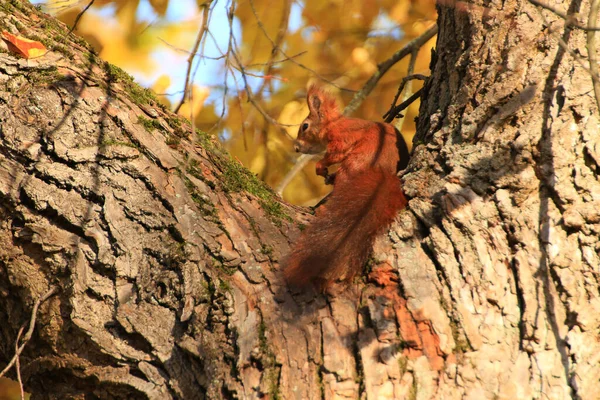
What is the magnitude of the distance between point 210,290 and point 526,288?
864 mm

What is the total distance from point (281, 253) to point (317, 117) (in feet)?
7.27

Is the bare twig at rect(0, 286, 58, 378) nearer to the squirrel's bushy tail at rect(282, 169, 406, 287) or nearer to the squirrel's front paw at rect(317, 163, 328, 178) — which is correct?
the squirrel's bushy tail at rect(282, 169, 406, 287)

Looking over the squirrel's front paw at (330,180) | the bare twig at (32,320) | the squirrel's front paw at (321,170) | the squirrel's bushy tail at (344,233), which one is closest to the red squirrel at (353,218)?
the squirrel's bushy tail at (344,233)

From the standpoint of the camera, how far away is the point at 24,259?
188cm

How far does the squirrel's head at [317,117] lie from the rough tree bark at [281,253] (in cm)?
177

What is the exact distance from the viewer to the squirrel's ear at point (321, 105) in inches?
156

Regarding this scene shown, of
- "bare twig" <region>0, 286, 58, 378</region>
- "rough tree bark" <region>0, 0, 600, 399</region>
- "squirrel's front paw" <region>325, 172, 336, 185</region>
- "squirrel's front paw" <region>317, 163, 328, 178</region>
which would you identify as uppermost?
"squirrel's front paw" <region>317, 163, 328, 178</region>

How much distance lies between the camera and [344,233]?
1.95m

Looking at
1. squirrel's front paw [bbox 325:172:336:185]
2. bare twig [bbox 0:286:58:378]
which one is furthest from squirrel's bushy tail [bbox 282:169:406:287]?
squirrel's front paw [bbox 325:172:336:185]

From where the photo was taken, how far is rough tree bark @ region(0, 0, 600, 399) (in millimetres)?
1593

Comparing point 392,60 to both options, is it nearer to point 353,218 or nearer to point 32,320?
point 353,218

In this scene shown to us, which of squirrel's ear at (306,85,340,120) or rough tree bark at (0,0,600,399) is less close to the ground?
squirrel's ear at (306,85,340,120)

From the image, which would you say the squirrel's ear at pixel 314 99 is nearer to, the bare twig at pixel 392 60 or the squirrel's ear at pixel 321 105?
the squirrel's ear at pixel 321 105

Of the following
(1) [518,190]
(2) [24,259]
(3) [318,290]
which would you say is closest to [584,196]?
(1) [518,190]
